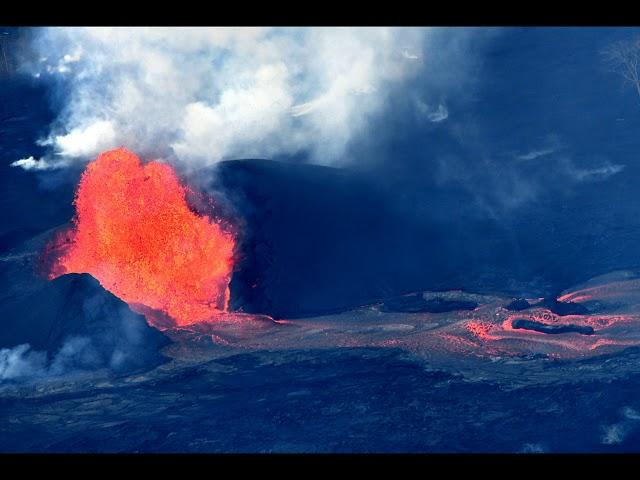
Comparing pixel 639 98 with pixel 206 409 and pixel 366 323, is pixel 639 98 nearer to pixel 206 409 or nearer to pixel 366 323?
pixel 366 323

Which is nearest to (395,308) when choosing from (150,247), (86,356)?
(150,247)

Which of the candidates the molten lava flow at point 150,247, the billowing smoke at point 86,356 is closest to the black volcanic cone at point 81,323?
the billowing smoke at point 86,356

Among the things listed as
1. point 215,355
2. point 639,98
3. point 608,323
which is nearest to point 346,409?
point 215,355

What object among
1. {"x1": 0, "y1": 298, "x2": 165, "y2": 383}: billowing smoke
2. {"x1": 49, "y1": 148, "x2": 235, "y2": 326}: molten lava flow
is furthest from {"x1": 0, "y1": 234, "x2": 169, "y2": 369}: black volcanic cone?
{"x1": 49, "y1": 148, "x2": 235, "y2": 326}: molten lava flow

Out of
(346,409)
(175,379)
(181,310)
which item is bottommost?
(346,409)

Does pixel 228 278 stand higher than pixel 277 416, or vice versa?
pixel 228 278

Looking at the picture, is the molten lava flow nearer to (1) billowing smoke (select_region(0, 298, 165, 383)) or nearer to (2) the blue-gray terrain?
(2) the blue-gray terrain

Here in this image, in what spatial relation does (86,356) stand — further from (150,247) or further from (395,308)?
(395,308)

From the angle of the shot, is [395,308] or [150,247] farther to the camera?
[150,247]
